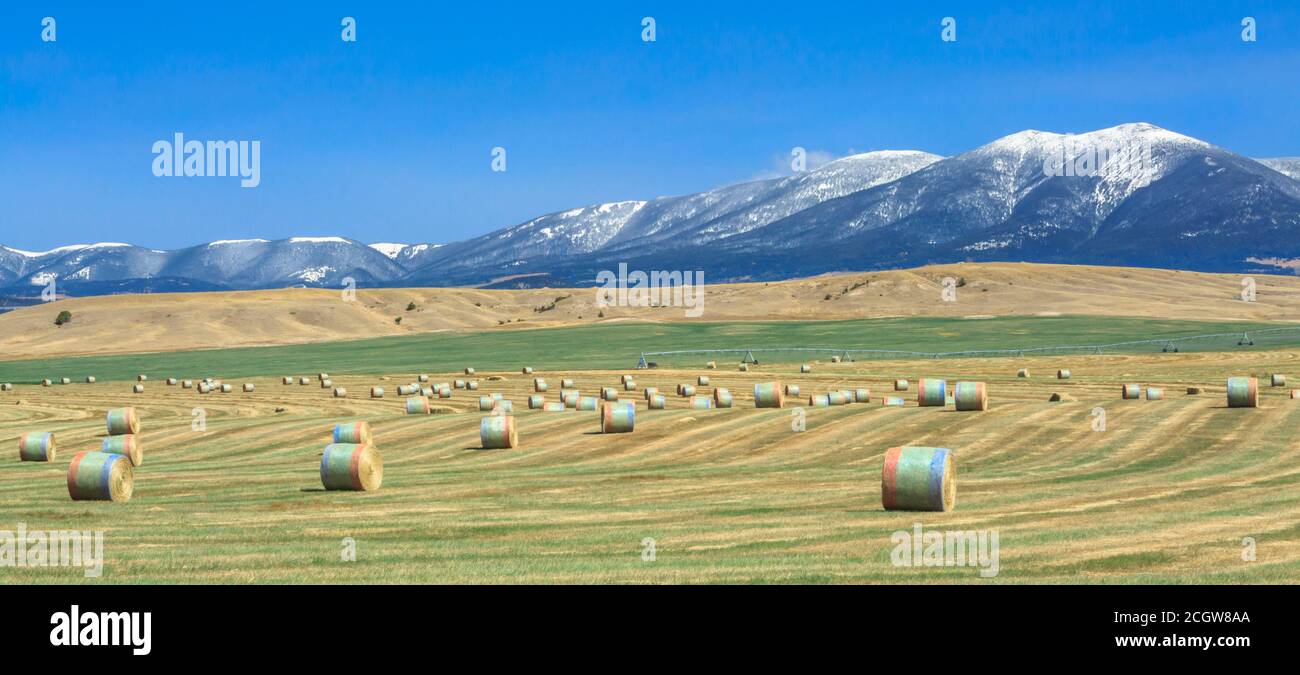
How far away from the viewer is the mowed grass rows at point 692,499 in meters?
18.7

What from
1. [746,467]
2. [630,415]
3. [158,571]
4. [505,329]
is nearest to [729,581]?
[158,571]

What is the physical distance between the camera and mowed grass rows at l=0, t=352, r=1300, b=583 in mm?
18672

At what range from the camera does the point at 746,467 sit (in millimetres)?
35125

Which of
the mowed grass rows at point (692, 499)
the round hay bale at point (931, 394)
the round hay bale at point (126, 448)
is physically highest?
the round hay bale at point (931, 394)

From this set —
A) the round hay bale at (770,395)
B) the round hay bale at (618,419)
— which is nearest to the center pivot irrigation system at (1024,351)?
the round hay bale at (770,395)

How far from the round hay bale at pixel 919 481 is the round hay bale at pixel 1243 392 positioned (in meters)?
24.2

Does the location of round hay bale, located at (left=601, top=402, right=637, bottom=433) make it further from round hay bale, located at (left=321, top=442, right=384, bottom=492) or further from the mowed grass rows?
round hay bale, located at (left=321, top=442, right=384, bottom=492)

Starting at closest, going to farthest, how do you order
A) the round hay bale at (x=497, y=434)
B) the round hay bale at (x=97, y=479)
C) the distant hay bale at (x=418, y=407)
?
the round hay bale at (x=97, y=479), the round hay bale at (x=497, y=434), the distant hay bale at (x=418, y=407)

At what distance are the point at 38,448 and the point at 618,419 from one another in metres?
17.3

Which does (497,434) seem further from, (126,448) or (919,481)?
(919,481)

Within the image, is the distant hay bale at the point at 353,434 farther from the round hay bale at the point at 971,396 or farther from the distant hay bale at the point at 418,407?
the round hay bale at the point at 971,396

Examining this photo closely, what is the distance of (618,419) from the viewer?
42.3 metres
